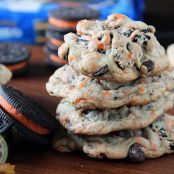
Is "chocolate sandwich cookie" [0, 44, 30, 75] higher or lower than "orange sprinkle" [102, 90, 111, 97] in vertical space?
higher

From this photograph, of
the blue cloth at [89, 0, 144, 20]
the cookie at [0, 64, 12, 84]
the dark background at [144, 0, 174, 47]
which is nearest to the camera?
the cookie at [0, 64, 12, 84]

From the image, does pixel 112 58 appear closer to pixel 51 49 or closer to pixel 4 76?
pixel 4 76

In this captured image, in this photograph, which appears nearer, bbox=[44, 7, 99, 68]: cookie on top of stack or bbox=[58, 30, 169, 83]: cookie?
bbox=[58, 30, 169, 83]: cookie

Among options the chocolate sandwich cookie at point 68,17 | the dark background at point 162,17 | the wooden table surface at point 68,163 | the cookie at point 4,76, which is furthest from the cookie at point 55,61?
the dark background at point 162,17

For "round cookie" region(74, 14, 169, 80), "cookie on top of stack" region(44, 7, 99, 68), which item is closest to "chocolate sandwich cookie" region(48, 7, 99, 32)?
"cookie on top of stack" region(44, 7, 99, 68)

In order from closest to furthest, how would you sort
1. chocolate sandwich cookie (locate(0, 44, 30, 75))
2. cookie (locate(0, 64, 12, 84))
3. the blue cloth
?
cookie (locate(0, 64, 12, 84))
chocolate sandwich cookie (locate(0, 44, 30, 75))
the blue cloth

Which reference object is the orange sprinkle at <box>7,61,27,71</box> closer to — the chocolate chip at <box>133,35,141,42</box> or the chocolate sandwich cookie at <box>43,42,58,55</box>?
the chocolate sandwich cookie at <box>43,42,58,55</box>

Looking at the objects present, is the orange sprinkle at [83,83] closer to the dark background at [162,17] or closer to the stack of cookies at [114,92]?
the stack of cookies at [114,92]
